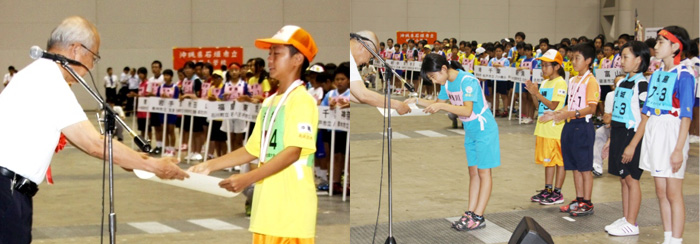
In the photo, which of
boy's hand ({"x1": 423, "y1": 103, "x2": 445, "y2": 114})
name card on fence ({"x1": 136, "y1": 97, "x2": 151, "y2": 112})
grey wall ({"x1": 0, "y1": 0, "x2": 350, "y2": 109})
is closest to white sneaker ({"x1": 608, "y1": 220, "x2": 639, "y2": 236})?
boy's hand ({"x1": 423, "y1": 103, "x2": 445, "y2": 114})

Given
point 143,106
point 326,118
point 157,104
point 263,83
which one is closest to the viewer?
point 326,118

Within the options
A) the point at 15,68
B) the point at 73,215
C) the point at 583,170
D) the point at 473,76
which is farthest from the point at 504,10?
the point at 15,68

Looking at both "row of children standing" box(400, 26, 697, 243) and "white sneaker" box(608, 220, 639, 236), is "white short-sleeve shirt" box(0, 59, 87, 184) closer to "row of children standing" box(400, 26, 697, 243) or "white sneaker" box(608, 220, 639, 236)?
"row of children standing" box(400, 26, 697, 243)

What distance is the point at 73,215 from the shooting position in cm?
510

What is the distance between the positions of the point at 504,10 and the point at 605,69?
2.76 ft

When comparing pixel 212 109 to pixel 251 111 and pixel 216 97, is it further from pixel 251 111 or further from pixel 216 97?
pixel 251 111

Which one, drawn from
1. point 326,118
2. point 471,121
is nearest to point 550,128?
point 471,121

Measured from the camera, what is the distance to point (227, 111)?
21.2 ft

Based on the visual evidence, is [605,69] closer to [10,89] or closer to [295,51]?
[295,51]

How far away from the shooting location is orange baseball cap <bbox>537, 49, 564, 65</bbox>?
14.0ft

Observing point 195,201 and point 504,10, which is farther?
point 195,201

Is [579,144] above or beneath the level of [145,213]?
above

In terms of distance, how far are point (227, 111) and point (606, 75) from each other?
3.11 meters

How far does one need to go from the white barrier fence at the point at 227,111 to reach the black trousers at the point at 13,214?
6.15 feet
